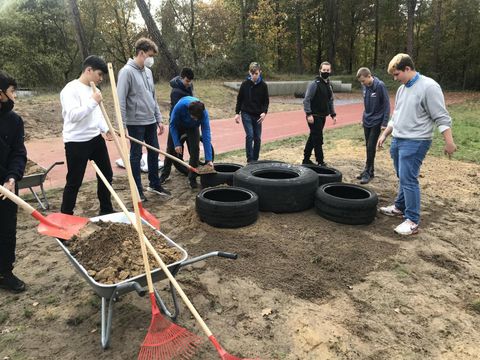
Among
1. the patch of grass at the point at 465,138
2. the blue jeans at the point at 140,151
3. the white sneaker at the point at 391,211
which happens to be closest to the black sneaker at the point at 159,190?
the blue jeans at the point at 140,151

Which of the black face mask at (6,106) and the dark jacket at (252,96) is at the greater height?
the black face mask at (6,106)

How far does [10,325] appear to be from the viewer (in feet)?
9.78

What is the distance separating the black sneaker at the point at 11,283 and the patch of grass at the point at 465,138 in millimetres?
7997

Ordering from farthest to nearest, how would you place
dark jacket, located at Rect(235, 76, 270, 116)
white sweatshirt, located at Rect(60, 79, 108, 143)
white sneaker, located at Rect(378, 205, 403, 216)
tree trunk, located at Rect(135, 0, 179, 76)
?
tree trunk, located at Rect(135, 0, 179, 76) < dark jacket, located at Rect(235, 76, 270, 116) < white sneaker, located at Rect(378, 205, 403, 216) < white sweatshirt, located at Rect(60, 79, 108, 143)

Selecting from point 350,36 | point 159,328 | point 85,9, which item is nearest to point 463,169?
point 159,328

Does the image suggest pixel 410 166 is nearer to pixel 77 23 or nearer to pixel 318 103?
pixel 318 103

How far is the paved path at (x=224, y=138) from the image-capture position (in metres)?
7.28

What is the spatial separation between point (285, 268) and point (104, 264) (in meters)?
1.69

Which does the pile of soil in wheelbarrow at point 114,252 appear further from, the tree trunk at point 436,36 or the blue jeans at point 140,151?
the tree trunk at point 436,36

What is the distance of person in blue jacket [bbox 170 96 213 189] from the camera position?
5.45 meters

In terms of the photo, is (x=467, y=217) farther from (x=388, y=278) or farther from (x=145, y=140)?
(x=145, y=140)

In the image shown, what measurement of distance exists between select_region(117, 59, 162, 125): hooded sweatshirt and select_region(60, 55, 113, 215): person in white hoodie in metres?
0.64

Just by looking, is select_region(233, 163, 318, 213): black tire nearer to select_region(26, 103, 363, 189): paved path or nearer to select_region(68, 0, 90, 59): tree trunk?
select_region(26, 103, 363, 189): paved path

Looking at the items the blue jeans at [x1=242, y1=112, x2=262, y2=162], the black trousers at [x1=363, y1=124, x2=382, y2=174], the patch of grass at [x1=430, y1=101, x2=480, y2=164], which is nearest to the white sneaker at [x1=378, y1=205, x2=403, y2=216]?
the black trousers at [x1=363, y1=124, x2=382, y2=174]
